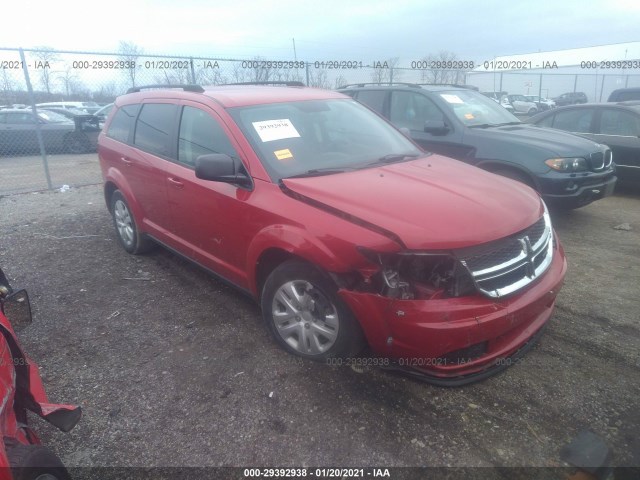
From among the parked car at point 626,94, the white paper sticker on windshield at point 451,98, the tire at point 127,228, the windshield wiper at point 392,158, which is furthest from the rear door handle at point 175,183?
the parked car at point 626,94

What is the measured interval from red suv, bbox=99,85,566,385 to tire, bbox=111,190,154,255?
0.76 metres

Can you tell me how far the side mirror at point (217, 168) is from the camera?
3012 millimetres

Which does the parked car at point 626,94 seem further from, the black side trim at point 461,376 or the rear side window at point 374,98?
the black side trim at point 461,376

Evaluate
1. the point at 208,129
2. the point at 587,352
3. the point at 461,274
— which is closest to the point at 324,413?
the point at 461,274

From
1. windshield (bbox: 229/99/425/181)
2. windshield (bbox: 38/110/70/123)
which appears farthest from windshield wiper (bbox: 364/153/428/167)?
windshield (bbox: 38/110/70/123)

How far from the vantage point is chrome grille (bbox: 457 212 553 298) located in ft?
8.20

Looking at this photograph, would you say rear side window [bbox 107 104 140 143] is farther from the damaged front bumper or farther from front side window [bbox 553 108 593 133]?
front side window [bbox 553 108 593 133]

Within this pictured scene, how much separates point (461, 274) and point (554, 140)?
4.32m

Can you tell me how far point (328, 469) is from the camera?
2.29 meters

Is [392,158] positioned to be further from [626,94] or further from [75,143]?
[75,143]

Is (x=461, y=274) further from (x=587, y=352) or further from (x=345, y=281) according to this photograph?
(x=587, y=352)

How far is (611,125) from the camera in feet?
24.5

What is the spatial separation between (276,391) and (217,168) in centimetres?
148

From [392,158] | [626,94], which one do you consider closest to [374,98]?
[392,158]
